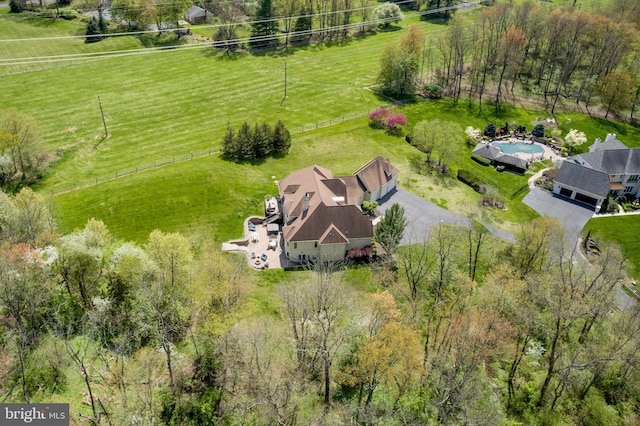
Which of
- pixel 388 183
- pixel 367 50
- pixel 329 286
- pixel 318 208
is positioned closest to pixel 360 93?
pixel 367 50

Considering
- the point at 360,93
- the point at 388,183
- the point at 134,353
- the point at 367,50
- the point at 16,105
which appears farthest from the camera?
the point at 367,50

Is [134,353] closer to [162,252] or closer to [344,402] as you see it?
[162,252]

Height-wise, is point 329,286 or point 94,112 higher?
point 94,112

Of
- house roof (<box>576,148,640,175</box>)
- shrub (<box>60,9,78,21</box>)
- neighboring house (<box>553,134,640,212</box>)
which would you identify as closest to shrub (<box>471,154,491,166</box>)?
neighboring house (<box>553,134,640,212</box>)

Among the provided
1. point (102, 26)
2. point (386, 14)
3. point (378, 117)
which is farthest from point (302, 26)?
point (102, 26)

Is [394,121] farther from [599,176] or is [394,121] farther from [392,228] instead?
[392,228]

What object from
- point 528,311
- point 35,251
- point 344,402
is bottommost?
point 344,402

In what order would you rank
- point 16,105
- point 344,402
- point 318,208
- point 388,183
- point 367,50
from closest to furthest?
point 344,402, point 318,208, point 388,183, point 16,105, point 367,50

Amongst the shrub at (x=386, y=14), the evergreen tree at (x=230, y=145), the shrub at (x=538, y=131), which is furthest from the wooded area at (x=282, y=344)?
the shrub at (x=386, y=14)
